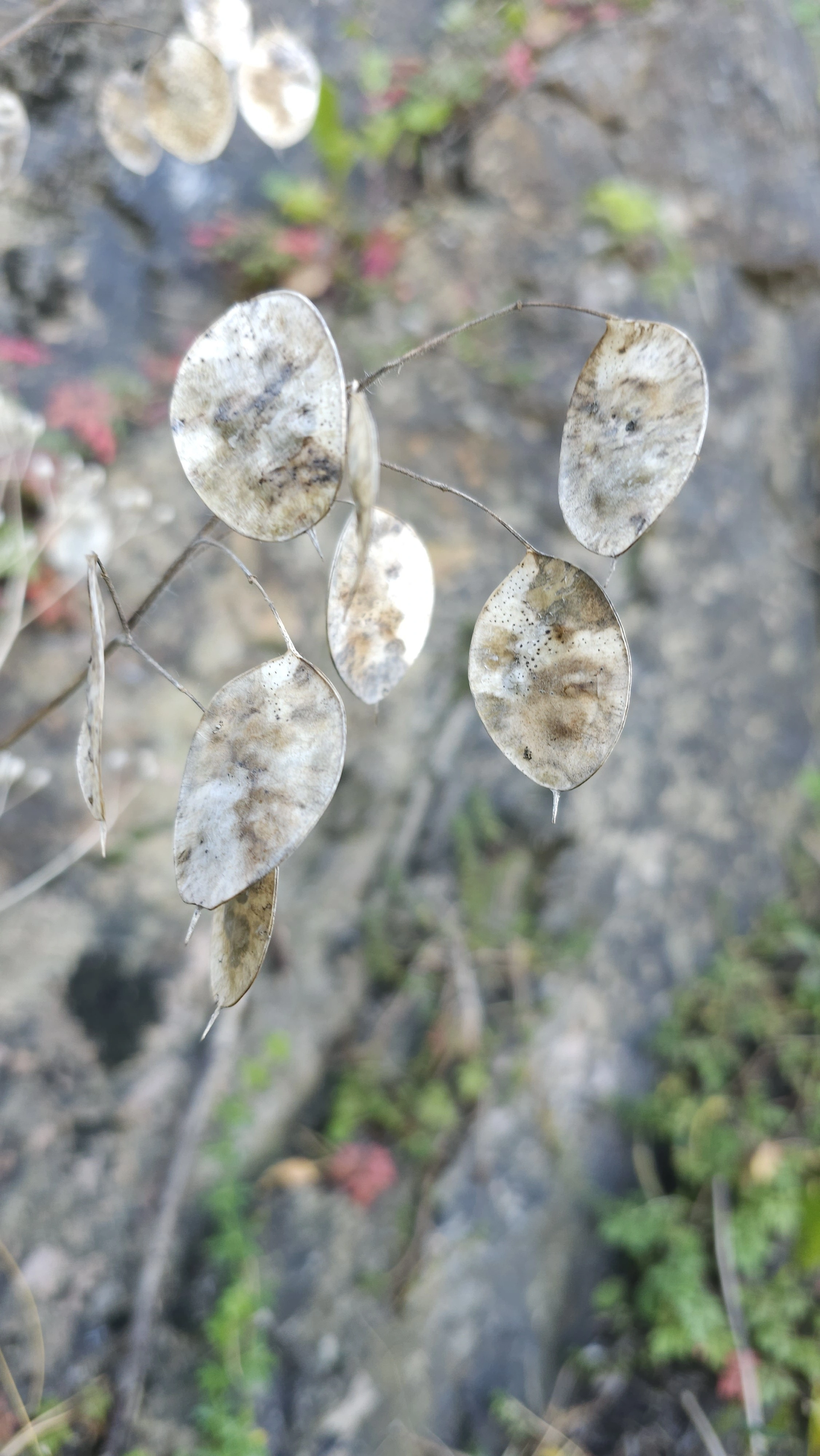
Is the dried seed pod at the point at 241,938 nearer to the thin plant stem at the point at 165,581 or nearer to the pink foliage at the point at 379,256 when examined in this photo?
the thin plant stem at the point at 165,581

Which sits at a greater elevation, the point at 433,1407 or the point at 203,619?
the point at 203,619

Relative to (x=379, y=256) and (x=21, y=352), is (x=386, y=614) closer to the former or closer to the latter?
(x=21, y=352)

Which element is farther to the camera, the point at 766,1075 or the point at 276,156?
the point at 276,156

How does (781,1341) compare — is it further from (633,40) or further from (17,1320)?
(633,40)

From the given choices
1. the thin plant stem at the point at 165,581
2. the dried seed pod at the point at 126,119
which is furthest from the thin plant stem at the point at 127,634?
the dried seed pod at the point at 126,119

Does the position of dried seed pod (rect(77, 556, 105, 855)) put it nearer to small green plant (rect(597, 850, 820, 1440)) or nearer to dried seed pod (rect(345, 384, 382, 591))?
dried seed pod (rect(345, 384, 382, 591))

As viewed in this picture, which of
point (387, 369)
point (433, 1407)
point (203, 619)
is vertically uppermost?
point (387, 369)

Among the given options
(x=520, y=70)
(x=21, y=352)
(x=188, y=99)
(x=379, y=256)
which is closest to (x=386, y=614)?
(x=188, y=99)

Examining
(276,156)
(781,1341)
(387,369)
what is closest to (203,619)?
(276,156)
